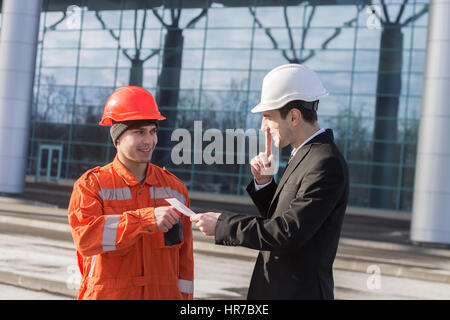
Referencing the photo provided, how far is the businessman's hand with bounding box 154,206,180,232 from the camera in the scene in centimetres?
317

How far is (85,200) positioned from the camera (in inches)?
130

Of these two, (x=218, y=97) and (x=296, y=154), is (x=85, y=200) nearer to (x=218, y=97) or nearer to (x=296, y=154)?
(x=296, y=154)

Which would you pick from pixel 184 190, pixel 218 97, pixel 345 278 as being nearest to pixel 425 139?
pixel 345 278

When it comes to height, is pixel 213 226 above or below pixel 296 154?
below

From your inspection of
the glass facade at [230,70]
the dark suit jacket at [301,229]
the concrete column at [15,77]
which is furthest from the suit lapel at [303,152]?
the glass facade at [230,70]

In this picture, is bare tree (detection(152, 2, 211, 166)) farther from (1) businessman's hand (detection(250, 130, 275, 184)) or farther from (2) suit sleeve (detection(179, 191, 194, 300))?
(1) businessman's hand (detection(250, 130, 275, 184))

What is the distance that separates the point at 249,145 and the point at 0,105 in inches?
892

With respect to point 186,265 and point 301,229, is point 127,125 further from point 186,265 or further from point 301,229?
point 301,229

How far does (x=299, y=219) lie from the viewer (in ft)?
9.36

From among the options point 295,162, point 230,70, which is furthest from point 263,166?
point 230,70

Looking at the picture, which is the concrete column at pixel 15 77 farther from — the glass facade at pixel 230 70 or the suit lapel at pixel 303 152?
the suit lapel at pixel 303 152

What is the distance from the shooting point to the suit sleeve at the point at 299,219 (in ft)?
9.37

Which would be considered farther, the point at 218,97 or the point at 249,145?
the point at 218,97

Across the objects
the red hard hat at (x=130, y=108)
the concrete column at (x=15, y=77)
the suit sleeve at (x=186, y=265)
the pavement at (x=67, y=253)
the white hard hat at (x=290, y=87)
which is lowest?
the pavement at (x=67, y=253)
